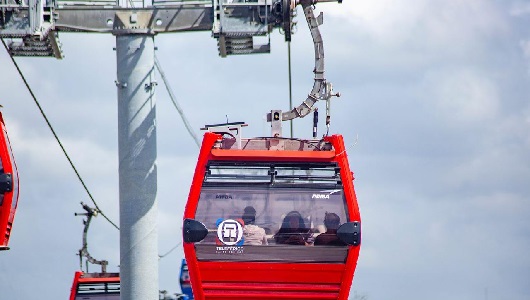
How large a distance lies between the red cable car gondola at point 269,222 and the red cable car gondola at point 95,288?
11800 mm

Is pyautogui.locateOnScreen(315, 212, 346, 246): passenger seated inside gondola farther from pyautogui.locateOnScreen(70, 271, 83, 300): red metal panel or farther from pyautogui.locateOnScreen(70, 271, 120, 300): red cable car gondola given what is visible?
pyautogui.locateOnScreen(70, 271, 83, 300): red metal panel

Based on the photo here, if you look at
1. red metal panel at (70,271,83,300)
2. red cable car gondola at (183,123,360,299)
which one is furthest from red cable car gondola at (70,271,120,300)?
red cable car gondola at (183,123,360,299)

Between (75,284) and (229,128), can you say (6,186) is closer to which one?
(229,128)

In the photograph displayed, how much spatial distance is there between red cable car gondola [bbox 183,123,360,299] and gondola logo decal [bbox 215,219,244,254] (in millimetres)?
14

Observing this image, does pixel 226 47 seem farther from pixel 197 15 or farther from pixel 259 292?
pixel 259 292

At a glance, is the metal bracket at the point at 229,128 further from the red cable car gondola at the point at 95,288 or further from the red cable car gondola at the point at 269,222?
the red cable car gondola at the point at 95,288

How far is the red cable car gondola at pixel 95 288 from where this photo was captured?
37906mm

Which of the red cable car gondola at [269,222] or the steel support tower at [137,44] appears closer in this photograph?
the red cable car gondola at [269,222]

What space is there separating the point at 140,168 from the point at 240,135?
8.91ft

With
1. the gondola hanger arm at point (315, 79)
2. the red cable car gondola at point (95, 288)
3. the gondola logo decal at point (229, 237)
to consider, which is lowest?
the gondola logo decal at point (229, 237)

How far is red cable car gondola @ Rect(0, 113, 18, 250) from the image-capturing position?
28.8m

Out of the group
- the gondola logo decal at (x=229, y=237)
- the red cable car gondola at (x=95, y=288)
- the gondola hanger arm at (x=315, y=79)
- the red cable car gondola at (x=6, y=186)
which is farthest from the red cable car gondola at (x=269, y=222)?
the red cable car gondola at (x=95, y=288)

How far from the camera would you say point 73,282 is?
38500 millimetres

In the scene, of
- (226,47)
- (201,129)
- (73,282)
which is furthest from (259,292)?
(73,282)
